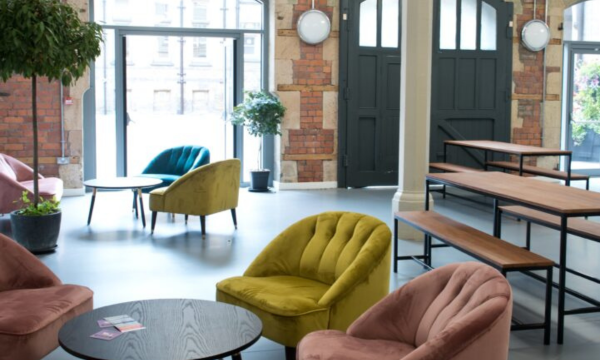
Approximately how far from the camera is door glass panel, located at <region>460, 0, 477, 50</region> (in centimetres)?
1090

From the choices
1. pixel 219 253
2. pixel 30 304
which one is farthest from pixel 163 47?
pixel 30 304

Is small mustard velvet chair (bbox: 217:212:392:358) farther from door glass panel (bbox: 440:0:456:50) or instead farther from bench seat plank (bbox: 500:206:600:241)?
door glass panel (bbox: 440:0:456:50)

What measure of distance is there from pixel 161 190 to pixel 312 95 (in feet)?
12.3

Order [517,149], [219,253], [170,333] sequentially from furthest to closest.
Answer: [517,149] < [219,253] < [170,333]

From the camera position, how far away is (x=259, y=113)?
32.3 feet

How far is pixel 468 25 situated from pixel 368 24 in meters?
1.53

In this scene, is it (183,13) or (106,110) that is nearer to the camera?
(106,110)

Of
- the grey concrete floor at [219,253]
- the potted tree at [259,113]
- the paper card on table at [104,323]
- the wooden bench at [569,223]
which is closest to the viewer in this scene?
the paper card on table at [104,323]

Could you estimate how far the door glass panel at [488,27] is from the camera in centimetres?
1099

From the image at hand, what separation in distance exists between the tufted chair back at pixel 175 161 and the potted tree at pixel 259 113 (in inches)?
52.0

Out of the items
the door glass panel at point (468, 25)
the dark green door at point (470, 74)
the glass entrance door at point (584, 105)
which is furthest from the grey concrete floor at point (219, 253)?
the glass entrance door at point (584, 105)

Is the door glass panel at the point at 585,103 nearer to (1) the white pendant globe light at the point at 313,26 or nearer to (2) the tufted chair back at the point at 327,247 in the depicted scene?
(1) the white pendant globe light at the point at 313,26

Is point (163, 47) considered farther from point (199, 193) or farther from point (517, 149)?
point (517, 149)

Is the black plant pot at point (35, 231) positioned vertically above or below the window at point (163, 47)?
below
